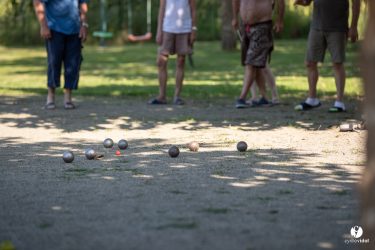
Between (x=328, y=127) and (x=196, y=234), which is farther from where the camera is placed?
(x=328, y=127)

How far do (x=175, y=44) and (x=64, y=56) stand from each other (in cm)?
176

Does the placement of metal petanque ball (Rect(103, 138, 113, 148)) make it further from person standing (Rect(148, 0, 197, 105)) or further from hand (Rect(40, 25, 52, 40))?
person standing (Rect(148, 0, 197, 105))

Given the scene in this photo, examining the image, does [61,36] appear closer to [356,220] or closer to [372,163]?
[356,220]

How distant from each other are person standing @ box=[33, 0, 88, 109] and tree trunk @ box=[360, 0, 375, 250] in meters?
8.88

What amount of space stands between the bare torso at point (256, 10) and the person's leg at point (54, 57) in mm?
2636

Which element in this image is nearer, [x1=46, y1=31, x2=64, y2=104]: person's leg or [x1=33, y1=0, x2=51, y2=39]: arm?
[x1=33, y1=0, x2=51, y2=39]: arm

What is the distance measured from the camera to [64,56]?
12.2m

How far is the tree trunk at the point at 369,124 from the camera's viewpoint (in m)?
3.15

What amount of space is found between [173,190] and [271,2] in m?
6.31

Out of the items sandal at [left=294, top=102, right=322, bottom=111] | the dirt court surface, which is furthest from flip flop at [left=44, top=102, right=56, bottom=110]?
sandal at [left=294, top=102, right=322, bottom=111]

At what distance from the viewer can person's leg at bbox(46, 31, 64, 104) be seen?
11891mm

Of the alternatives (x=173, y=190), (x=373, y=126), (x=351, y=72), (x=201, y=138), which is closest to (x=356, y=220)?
(x=173, y=190)

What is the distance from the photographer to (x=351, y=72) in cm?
1894

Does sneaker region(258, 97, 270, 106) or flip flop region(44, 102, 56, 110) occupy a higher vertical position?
sneaker region(258, 97, 270, 106)
